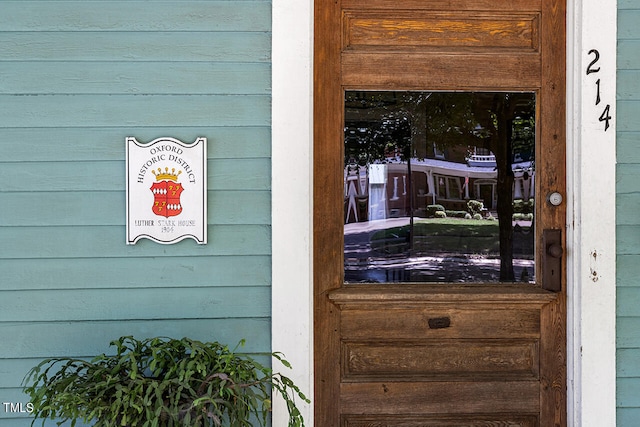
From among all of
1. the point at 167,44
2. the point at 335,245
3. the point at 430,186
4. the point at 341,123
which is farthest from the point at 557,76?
the point at 167,44

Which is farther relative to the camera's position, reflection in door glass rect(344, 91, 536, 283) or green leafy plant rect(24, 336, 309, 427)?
reflection in door glass rect(344, 91, 536, 283)

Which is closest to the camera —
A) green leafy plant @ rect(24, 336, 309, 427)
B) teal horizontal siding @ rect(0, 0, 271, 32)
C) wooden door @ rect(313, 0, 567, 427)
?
green leafy plant @ rect(24, 336, 309, 427)

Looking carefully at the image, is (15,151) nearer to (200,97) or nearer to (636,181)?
(200,97)

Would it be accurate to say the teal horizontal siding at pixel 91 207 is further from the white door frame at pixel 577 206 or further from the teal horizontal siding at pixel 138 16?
the teal horizontal siding at pixel 138 16

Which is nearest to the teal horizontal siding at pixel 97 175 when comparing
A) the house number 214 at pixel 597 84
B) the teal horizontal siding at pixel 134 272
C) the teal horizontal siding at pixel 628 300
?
the teal horizontal siding at pixel 134 272

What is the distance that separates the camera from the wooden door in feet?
7.62

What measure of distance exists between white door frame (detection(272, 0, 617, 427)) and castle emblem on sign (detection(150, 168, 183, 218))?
1.10 ft

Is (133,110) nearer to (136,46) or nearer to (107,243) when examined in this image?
(136,46)

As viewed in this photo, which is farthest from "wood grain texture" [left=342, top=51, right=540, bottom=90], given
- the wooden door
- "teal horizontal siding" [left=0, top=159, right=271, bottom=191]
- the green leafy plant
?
the green leafy plant

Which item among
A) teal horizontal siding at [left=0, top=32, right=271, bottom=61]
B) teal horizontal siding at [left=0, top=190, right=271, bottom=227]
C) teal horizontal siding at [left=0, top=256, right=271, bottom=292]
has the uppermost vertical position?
teal horizontal siding at [left=0, top=32, right=271, bottom=61]

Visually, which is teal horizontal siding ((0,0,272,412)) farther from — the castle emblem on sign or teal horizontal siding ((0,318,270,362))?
the castle emblem on sign

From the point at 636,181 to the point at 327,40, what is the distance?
120 cm

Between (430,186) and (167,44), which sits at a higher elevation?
(167,44)

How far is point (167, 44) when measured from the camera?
2232mm
